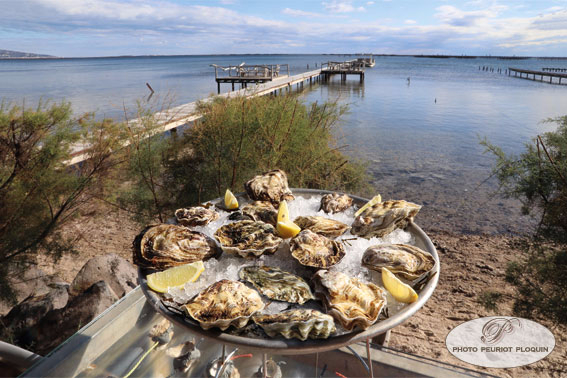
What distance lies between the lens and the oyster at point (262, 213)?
5.97 feet

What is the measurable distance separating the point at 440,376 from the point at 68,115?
4793mm

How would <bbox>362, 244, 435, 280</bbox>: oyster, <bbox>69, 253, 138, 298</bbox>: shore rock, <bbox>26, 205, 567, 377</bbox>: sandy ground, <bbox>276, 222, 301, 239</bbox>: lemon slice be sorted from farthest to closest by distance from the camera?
1. <bbox>69, 253, 138, 298</bbox>: shore rock
2. <bbox>26, 205, 567, 377</bbox>: sandy ground
3. <bbox>276, 222, 301, 239</bbox>: lemon slice
4. <bbox>362, 244, 435, 280</bbox>: oyster

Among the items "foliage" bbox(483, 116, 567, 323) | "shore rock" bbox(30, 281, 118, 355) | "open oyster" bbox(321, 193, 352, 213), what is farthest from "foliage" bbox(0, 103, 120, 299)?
"foliage" bbox(483, 116, 567, 323)

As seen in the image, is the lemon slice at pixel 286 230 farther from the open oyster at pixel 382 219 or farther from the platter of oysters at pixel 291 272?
the open oyster at pixel 382 219

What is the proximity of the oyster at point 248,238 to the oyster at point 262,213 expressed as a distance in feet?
0.59

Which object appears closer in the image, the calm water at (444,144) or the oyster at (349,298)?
the oyster at (349,298)

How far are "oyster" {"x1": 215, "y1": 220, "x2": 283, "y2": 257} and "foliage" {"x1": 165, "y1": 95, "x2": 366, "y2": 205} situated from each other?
11.0 feet

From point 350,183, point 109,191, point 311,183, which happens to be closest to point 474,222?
point 350,183

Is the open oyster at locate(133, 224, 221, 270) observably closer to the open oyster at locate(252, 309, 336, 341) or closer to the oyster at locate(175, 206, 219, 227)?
the oyster at locate(175, 206, 219, 227)

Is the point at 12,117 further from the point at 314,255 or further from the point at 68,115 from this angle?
the point at 314,255

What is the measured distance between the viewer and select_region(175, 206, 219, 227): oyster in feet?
5.75

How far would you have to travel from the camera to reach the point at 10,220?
377 cm

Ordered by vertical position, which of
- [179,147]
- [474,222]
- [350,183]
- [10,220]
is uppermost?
[179,147]

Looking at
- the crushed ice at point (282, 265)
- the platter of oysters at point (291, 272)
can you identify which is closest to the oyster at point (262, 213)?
the platter of oysters at point (291, 272)
